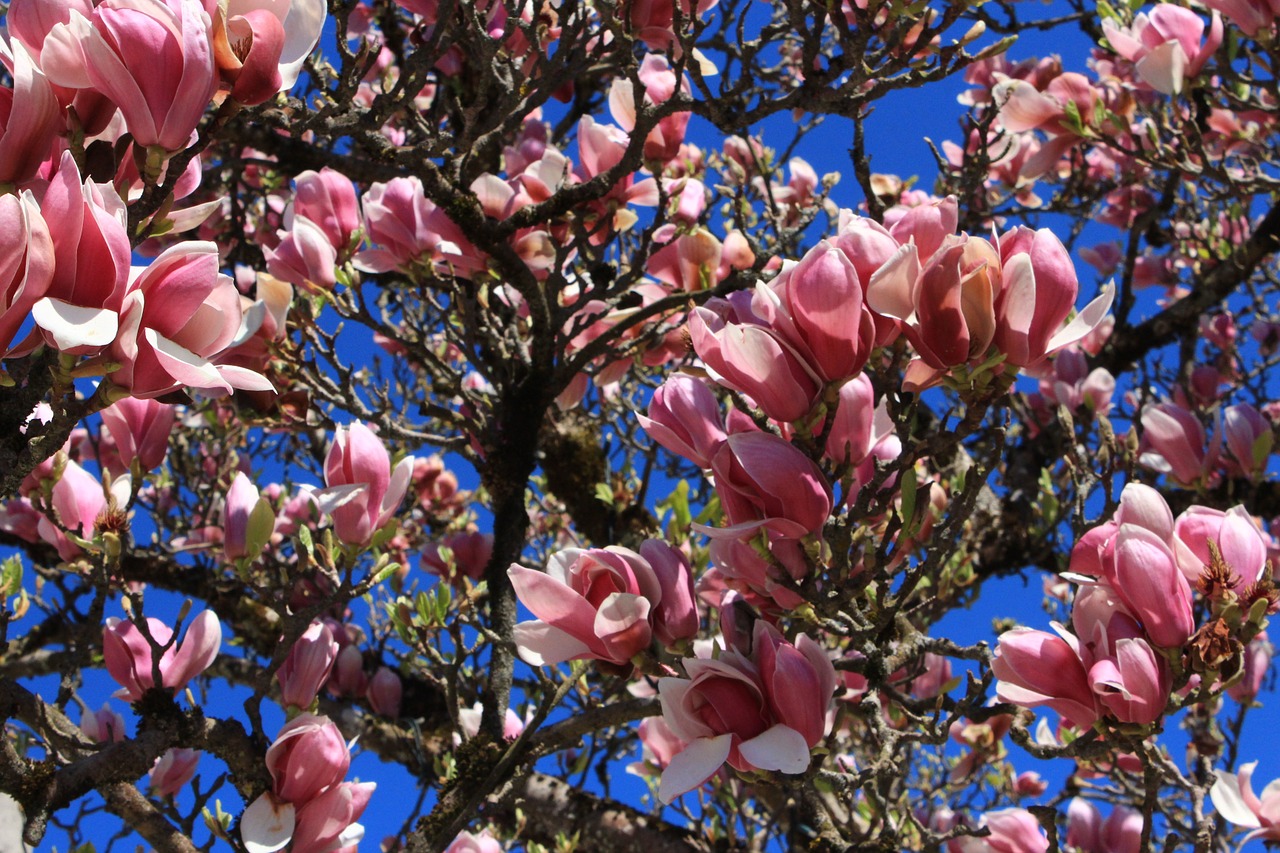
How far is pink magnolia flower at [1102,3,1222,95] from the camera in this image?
2.43 metres

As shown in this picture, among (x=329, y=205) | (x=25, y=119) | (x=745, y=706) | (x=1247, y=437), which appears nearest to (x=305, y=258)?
(x=329, y=205)

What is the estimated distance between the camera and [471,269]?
2.17 m

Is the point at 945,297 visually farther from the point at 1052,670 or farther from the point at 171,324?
the point at 171,324

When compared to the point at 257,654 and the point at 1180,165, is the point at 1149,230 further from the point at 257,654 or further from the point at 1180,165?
the point at 257,654

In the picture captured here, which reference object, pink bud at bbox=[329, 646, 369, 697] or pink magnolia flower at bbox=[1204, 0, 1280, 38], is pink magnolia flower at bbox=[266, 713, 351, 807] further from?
pink magnolia flower at bbox=[1204, 0, 1280, 38]

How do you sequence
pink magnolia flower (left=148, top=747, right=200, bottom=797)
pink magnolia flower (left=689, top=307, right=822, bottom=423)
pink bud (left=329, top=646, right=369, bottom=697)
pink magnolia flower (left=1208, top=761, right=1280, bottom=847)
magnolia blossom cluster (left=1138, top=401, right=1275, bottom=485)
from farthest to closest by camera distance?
pink bud (left=329, top=646, right=369, bottom=697), magnolia blossom cluster (left=1138, top=401, right=1275, bottom=485), pink magnolia flower (left=148, top=747, right=200, bottom=797), pink magnolia flower (left=1208, top=761, right=1280, bottom=847), pink magnolia flower (left=689, top=307, right=822, bottom=423)

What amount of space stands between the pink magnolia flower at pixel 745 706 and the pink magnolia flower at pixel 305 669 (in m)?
0.82

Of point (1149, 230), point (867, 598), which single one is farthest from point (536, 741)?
point (1149, 230)

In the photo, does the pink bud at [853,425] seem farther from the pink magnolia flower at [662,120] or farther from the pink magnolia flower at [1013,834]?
the pink magnolia flower at [662,120]

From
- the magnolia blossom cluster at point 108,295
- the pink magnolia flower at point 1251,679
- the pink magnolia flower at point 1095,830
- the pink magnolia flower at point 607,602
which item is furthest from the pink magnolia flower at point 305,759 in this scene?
the pink magnolia flower at point 1251,679

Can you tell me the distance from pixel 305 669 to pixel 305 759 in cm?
22

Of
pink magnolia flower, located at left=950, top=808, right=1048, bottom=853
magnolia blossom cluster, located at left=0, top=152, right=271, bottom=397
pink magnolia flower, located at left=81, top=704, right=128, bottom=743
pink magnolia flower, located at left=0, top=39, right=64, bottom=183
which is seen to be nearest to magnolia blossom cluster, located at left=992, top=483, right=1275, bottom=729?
pink magnolia flower, located at left=950, top=808, right=1048, bottom=853

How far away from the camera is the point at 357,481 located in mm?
1627

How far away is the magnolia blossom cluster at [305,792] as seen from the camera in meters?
1.52
